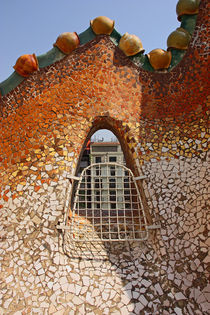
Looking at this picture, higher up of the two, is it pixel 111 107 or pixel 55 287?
pixel 111 107

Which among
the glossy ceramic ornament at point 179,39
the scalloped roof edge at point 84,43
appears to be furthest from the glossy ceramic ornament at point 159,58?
the glossy ceramic ornament at point 179,39

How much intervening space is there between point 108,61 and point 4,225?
3188 mm

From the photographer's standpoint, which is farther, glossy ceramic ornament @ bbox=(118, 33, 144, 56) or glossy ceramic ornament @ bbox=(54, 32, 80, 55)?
glossy ceramic ornament @ bbox=(118, 33, 144, 56)

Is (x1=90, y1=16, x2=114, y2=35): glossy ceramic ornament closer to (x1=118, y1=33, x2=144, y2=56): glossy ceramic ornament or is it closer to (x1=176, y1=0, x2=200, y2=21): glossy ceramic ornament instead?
(x1=118, y1=33, x2=144, y2=56): glossy ceramic ornament

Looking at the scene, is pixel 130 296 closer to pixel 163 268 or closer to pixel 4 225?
pixel 163 268

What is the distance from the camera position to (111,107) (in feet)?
14.9

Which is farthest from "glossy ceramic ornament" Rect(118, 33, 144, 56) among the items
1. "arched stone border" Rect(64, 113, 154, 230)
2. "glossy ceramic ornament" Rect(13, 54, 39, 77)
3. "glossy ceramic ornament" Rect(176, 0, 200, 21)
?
"glossy ceramic ornament" Rect(13, 54, 39, 77)

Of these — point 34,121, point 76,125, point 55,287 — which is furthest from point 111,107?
point 55,287

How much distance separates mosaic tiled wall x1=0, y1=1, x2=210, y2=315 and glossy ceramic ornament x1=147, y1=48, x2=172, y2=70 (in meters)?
0.19

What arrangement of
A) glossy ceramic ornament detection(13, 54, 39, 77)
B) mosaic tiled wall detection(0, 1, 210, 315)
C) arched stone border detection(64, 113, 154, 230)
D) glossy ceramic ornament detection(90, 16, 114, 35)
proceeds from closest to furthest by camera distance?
mosaic tiled wall detection(0, 1, 210, 315) → arched stone border detection(64, 113, 154, 230) → glossy ceramic ornament detection(13, 54, 39, 77) → glossy ceramic ornament detection(90, 16, 114, 35)

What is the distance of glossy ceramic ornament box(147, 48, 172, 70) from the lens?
15.4ft

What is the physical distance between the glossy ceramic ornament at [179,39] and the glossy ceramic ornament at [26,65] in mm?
2409

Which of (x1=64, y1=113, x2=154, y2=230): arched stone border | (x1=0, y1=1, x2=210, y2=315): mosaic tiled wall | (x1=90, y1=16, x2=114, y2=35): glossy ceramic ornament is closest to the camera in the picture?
(x1=0, y1=1, x2=210, y2=315): mosaic tiled wall

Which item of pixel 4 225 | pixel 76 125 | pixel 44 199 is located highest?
pixel 76 125
